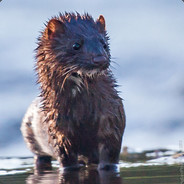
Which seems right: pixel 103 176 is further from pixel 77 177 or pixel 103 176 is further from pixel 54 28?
pixel 54 28

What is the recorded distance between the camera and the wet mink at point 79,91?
802 cm

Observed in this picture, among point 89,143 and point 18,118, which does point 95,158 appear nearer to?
point 89,143

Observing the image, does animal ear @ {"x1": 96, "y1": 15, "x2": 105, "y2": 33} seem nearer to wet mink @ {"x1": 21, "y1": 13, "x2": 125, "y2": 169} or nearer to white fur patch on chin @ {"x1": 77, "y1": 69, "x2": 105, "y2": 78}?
wet mink @ {"x1": 21, "y1": 13, "x2": 125, "y2": 169}

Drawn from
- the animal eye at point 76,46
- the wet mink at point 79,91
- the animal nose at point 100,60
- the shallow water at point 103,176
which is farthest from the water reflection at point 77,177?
the animal eye at point 76,46

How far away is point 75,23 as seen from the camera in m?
8.26

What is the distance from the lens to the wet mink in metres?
8.02

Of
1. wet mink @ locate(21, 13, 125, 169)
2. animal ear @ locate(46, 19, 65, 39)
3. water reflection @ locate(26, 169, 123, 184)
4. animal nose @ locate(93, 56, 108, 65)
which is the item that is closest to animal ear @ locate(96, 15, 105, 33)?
wet mink @ locate(21, 13, 125, 169)

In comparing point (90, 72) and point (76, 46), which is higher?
point (76, 46)

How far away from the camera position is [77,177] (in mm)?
7910

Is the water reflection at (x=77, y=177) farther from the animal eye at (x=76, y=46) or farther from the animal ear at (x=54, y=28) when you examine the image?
the animal ear at (x=54, y=28)

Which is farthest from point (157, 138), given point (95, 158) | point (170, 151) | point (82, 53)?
point (82, 53)

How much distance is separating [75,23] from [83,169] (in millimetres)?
1760

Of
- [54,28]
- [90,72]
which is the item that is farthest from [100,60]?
[54,28]

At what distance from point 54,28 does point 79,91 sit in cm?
76
